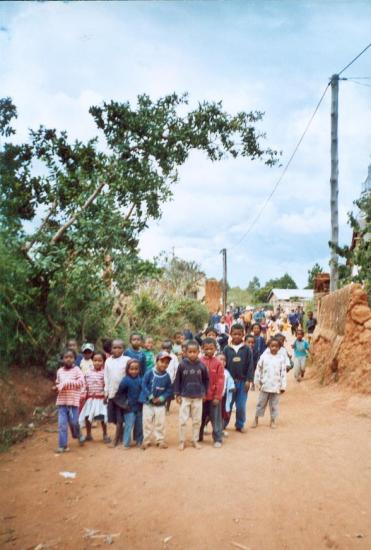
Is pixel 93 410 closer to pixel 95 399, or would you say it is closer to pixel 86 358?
pixel 95 399

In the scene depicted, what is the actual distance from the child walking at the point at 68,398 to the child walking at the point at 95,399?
0.25 m

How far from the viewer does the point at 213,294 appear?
44406 mm

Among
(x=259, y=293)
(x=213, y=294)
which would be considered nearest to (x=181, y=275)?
(x=213, y=294)

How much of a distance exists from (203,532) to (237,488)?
101 centimetres

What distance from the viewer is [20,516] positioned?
4238 millimetres

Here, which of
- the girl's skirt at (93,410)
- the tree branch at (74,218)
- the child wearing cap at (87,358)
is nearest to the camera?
the girl's skirt at (93,410)

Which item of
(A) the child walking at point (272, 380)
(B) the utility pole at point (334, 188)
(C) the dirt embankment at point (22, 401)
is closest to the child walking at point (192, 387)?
(A) the child walking at point (272, 380)

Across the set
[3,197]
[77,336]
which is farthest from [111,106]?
[77,336]

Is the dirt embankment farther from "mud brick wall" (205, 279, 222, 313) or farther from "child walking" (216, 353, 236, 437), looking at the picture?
"mud brick wall" (205, 279, 222, 313)

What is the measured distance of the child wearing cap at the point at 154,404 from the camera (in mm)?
6516

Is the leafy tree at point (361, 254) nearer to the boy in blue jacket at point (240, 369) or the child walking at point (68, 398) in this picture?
the boy in blue jacket at point (240, 369)

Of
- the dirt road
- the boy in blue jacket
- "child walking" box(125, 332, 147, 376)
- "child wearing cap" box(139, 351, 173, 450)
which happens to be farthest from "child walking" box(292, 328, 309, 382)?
"child wearing cap" box(139, 351, 173, 450)

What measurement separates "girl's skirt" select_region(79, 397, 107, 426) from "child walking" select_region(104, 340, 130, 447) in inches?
6.2

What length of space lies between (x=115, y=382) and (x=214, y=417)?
1.53m
